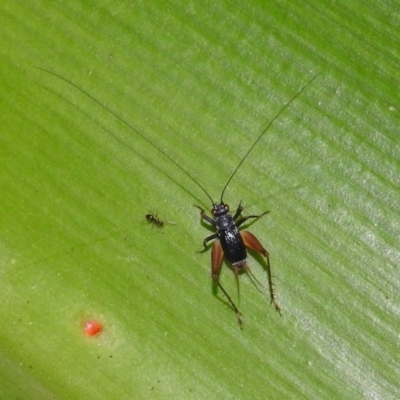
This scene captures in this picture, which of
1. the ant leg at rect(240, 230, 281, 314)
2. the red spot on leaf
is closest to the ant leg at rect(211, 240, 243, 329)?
the ant leg at rect(240, 230, 281, 314)

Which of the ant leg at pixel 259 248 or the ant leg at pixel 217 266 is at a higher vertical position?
the ant leg at pixel 259 248

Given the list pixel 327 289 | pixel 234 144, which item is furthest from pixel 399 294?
pixel 234 144

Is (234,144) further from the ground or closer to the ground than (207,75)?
closer to the ground

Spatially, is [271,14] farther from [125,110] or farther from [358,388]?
[358,388]

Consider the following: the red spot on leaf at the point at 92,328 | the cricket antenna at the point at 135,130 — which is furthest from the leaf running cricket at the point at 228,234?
the red spot on leaf at the point at 92,328

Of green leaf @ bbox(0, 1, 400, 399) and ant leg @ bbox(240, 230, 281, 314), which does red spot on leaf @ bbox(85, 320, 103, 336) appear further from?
ant leg @ bbox(240, 230, 281, 314)

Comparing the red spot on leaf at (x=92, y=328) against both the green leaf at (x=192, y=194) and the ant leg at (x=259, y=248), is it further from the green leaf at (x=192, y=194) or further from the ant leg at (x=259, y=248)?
the ant leg at (x=259, y=248)
